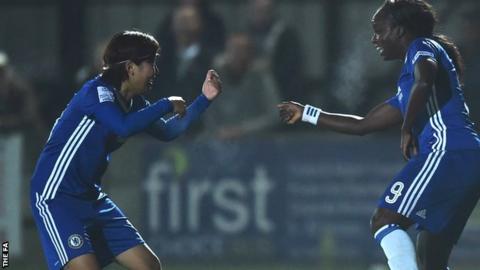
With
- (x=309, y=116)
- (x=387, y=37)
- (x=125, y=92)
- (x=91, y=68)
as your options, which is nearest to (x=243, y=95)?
(x=91, y=68)

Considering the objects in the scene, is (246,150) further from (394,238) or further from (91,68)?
(394,238)

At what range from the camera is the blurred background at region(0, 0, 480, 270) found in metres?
12.2

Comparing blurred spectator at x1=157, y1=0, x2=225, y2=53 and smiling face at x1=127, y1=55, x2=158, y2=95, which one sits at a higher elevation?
smiling face at x1=127, y1=55, x2=158, y2=95

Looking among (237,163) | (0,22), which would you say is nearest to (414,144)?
(237,163)

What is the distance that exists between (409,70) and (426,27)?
0.37 m

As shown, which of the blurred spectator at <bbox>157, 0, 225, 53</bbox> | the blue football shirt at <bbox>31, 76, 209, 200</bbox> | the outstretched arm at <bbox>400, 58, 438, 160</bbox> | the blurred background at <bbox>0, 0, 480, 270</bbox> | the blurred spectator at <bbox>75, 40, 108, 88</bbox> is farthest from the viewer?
the blurred spectator at <bbox>157, 0, 225, 53</bbox>

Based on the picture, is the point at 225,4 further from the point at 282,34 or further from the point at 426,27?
the point at 426,27

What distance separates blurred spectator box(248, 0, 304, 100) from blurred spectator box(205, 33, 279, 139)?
0.47ft

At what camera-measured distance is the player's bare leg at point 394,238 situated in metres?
7.61

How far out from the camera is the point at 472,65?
12.6m

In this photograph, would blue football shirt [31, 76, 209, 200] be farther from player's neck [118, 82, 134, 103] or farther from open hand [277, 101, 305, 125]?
open hand [277, 101, 305, 125]

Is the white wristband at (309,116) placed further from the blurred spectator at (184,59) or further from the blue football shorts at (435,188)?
the blurred spectator at (184,59)

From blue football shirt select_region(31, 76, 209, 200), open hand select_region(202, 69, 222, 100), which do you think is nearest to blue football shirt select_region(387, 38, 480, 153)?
open hand select_region(202, 69, 222, 100)

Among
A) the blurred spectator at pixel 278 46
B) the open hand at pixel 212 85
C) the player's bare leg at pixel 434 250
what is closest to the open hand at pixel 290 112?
the open hand at pixel 212 85
